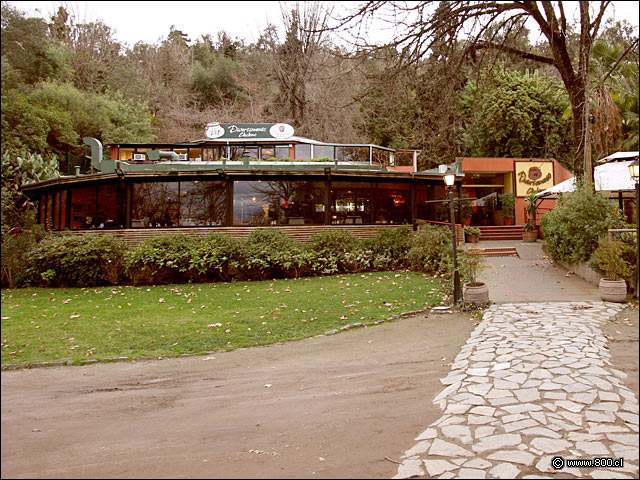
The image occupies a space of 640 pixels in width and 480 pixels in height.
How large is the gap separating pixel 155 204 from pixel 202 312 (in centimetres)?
790

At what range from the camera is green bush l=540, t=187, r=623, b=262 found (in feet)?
23.2

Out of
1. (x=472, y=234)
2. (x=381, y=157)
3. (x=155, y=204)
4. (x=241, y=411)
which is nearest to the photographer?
(x=241, y=411)

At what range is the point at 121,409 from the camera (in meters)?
2.26

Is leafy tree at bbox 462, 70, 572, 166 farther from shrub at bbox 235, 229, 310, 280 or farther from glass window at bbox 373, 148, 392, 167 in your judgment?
shrub at bbox 235, 229, 310, 280

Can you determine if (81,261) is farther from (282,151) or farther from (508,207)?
(508,207)

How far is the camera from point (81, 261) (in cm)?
1264

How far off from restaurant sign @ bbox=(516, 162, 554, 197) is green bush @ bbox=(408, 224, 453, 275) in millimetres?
11276

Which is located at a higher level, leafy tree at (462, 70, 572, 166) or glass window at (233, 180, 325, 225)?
leafy tree at (462, 70, 572, 166)

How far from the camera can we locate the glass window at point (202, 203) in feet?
50.6

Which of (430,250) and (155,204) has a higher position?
(155,204)

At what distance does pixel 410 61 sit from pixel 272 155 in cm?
1234

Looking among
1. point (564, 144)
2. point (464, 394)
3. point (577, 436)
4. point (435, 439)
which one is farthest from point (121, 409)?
point (564, 144)

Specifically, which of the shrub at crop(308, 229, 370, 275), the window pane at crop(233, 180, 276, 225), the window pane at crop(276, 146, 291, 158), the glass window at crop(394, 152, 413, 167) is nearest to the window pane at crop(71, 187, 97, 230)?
the window pane at crop(233, 180, 276, 225)

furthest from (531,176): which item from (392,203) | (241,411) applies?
(241,411)
